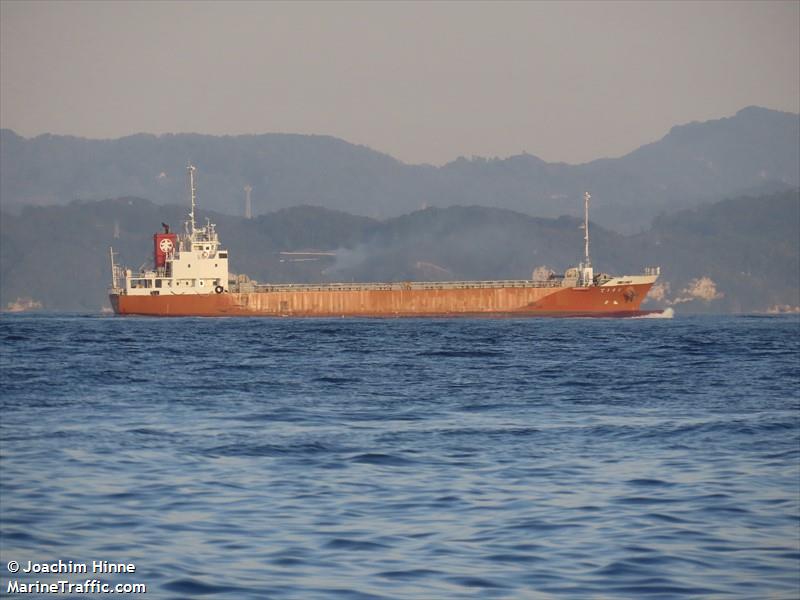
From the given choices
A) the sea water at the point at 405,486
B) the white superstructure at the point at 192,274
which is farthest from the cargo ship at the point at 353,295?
the sea water at the point at 405,486

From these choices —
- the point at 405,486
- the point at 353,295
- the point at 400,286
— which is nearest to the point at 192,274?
the point at 353,295

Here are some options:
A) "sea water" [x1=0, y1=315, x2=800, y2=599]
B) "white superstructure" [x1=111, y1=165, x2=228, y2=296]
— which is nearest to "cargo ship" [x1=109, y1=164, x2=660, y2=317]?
"white superstructure" [x1=111, y1=165, x2=228, y2=296]

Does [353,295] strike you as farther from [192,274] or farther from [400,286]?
[192,274]

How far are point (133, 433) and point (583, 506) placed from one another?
1253 centimetres

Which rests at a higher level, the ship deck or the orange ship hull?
the ship deck

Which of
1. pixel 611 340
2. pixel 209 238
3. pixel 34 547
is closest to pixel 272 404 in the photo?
pixel 34 547

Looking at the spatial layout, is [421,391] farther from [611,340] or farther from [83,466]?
[611,340]

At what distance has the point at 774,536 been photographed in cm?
1695

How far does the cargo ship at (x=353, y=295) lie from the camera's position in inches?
4719

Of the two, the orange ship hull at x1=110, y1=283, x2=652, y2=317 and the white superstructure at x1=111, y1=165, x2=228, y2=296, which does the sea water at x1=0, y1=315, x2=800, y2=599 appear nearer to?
the orange ship hull at x1=110, y1=283, x2=652, y2=317

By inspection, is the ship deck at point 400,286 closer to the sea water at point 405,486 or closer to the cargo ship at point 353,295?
the cargo ship at point 353,295

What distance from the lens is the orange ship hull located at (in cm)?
11944

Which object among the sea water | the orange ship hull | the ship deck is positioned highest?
the ship deck

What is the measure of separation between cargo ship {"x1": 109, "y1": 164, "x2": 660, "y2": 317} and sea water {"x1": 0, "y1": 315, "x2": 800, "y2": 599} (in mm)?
77262
